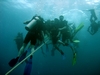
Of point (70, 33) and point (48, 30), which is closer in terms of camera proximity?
point (48, 30)

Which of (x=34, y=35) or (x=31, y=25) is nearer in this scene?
(x=31, y=25)

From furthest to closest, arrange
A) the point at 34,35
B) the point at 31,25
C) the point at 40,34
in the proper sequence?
the point at 40,34 → the point at 34,35 → the point at 31,25

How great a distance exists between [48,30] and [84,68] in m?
35.8

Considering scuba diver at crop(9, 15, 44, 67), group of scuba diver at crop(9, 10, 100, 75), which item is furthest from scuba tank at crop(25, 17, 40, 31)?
scuba diver at crop(9, 15, 44, 67)

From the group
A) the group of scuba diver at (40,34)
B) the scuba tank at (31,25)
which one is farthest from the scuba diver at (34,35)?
the scuba tank at (31,25)

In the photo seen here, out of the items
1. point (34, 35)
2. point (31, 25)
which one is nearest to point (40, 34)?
point (34, 35)

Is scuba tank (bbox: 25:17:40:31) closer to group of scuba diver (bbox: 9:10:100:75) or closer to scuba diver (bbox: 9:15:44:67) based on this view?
group of scuba diver (bbox: 9:10:100:75)

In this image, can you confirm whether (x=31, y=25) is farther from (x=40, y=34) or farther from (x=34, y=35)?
(x=40, y=34)

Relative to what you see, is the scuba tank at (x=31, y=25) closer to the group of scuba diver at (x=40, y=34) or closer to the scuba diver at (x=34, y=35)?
the group of scuba diver at (x=40, y=34)

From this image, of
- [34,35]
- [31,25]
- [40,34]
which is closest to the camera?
[31,25]

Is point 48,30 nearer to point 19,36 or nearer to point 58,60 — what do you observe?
point 19,36

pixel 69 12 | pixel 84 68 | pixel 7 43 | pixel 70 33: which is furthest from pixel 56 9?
pixel 7 43

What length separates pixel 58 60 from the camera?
46500mm

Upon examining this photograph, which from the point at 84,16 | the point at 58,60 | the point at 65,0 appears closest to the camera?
the point at 65,0
